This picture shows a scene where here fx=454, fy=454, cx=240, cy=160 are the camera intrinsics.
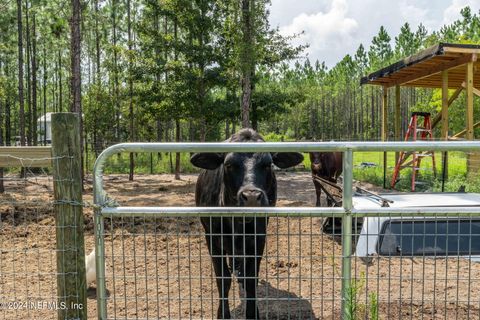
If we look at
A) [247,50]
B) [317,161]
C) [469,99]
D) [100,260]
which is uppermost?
[247,50]

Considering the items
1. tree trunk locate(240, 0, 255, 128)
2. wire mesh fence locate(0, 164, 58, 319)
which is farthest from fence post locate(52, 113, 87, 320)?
tree trunk locate(240, 0, 255, 128)

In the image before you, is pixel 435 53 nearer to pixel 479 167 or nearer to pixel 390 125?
pixel 479 167

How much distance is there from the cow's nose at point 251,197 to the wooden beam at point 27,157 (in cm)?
128

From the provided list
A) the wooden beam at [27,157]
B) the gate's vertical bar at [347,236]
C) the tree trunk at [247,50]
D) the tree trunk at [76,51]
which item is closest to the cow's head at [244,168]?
the gate's vertical bar at [347,236]

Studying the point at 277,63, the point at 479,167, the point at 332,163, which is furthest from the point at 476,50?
the point at 277,63

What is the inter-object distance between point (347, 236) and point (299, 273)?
16.5 inches

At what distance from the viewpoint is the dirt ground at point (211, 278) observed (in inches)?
114

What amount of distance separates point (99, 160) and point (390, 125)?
51.6m

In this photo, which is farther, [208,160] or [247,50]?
[247,50]

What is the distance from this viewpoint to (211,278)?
2.83m

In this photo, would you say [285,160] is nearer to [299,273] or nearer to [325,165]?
[299,273]

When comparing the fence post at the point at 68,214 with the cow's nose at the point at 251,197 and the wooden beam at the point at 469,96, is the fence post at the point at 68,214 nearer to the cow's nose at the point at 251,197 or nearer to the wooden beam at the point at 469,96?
the cow's nose at the point at 251,197

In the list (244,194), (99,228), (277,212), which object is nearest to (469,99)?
(244,194)

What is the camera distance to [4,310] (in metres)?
4.01
